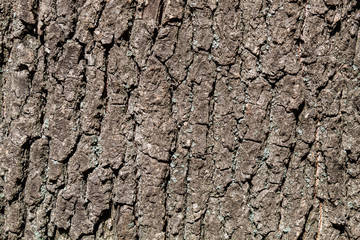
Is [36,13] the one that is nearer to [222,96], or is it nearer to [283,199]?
[222,96]

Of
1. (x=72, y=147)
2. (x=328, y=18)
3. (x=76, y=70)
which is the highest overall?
(x=328, y=18)

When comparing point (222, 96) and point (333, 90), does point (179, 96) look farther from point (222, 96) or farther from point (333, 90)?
point (333, 90)

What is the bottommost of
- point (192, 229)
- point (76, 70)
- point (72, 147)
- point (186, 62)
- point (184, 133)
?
point (192, 229)

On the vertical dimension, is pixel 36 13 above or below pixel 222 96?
above

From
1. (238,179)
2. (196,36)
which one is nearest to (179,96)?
(196,36)

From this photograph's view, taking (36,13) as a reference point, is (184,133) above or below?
below

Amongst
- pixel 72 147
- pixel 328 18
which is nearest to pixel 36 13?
pixel 72 147
